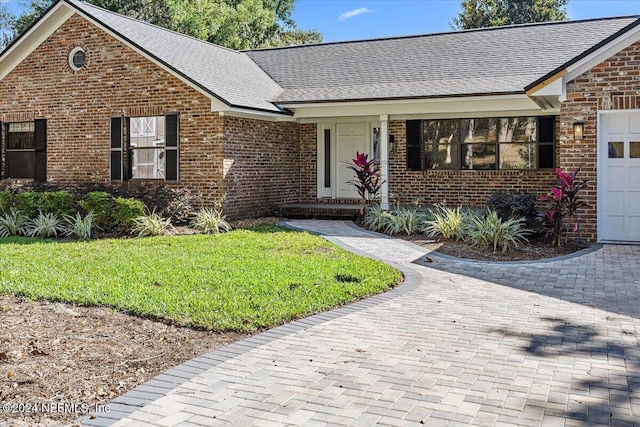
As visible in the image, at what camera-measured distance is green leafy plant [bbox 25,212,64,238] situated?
1402cm

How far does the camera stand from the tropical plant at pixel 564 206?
11.6 m

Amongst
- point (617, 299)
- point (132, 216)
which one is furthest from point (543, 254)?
point (132, 216)

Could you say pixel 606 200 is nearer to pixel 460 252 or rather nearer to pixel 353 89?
pixel 460 252

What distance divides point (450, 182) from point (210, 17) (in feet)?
62.3

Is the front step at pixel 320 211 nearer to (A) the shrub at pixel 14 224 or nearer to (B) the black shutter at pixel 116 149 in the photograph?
(B) the black shutter at pixel 116 149

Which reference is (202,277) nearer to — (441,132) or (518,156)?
(441,132)

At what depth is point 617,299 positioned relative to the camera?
294 inches

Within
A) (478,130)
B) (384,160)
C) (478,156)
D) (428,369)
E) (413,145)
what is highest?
(478,130)

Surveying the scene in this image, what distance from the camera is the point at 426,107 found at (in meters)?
15.5

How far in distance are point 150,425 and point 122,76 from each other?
1358cm

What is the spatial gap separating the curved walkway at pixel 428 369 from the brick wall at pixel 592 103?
14.3 ft

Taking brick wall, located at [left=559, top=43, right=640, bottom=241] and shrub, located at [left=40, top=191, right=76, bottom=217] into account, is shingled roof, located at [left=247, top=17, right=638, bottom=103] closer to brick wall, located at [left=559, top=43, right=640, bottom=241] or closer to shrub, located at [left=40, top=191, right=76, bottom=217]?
brick wall, located at [left=559, top=43, right=640, bottom=241]

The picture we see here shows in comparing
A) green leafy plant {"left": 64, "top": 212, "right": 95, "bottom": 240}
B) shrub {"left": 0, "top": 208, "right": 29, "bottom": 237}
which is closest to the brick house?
shrub {"left": 0, "top": 208, "right": 29, "bottom": 237}

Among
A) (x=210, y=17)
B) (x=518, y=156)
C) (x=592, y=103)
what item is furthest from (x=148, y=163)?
(x=210, y=17)
